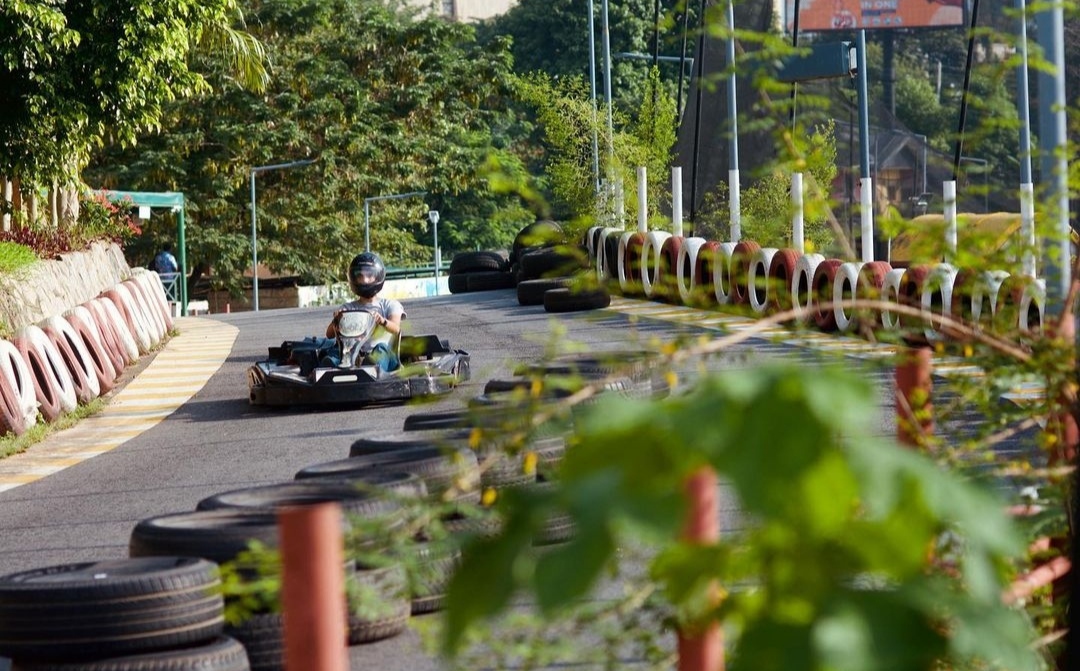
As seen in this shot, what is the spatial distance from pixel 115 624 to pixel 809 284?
14.0ft

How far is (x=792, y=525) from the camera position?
1290 millimetres

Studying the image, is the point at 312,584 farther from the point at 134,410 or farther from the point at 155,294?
the point at 155,294

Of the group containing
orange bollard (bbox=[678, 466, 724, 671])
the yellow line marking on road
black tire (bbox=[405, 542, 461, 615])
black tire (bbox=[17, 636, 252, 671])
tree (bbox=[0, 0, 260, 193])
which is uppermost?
tree (bbox=[0, 0, 260, 193])

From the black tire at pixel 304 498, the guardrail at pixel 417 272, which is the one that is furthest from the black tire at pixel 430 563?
the guardrail at pixel 417 272

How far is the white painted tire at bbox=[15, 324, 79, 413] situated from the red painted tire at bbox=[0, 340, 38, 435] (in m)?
0.49

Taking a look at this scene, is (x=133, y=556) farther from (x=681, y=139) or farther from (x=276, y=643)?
(x=681, y=139)

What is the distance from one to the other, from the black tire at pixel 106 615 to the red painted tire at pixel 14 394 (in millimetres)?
7387

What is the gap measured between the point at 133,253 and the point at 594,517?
49756 millimetres

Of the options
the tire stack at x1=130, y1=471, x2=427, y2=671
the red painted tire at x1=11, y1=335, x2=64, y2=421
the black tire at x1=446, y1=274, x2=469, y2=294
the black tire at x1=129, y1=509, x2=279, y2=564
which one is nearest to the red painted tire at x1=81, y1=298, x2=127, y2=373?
the red painted tire at x1=11, y1=335, x2=64, y2=421

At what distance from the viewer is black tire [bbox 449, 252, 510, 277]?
31.7 meters

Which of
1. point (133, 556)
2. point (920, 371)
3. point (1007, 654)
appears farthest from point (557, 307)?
point (1007, 654)

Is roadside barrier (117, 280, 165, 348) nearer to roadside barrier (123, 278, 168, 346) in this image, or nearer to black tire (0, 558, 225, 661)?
roadside barrier (123, 278, 168, 346)

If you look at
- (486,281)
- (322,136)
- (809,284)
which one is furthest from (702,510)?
(322,136)

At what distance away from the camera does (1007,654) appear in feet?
4.35
